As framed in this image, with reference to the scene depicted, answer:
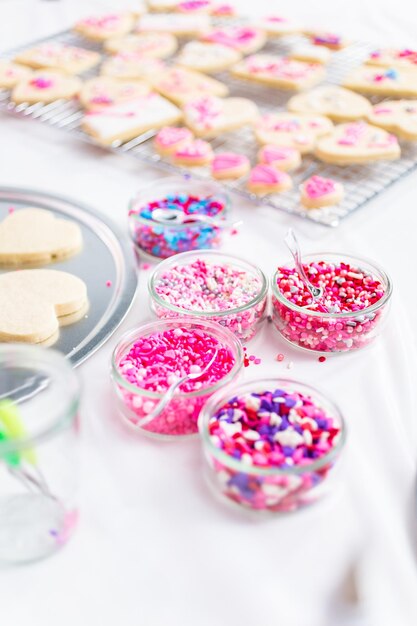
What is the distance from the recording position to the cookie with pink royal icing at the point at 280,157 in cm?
154

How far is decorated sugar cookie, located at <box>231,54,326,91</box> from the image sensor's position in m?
1.89

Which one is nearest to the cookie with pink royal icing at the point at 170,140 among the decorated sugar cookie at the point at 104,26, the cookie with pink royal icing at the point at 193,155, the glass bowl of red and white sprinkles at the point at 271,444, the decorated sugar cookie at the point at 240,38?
the cookie with pink royal icing at the point at 193,155

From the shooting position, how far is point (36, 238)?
1330 millimetres

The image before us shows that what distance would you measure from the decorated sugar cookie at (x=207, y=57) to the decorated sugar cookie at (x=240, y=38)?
0.08ft

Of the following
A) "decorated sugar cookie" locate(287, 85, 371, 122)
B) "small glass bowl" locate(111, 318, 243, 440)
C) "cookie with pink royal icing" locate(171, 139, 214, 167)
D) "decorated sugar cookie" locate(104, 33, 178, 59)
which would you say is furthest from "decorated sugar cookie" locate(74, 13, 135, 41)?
"small glass bowl" locate(111, 318, 243, 440)

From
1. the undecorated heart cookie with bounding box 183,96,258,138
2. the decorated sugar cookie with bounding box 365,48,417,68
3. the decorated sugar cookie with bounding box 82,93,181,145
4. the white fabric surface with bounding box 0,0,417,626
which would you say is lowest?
the white fabric surface with bounding box 0,0,417,626

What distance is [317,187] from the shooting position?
1438 mm

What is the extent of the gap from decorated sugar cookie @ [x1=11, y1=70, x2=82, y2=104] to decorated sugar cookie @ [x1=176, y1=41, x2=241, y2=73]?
298mm

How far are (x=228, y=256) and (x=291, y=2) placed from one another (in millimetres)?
1601

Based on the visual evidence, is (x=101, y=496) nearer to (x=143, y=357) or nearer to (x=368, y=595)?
(x=143, y=357)

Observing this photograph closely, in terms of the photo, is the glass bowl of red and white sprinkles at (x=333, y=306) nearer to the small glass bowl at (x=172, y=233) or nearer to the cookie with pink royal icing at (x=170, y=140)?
the small glass bowl at (x=172, y=233)

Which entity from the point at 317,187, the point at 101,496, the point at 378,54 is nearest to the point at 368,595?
the point at 101,496

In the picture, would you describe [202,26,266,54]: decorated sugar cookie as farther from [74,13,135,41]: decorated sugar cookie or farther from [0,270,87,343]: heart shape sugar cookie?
[0,270,87,343]: heart shape sugar cookie

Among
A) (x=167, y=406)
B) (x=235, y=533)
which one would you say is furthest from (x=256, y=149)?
(x=235, y=533)
